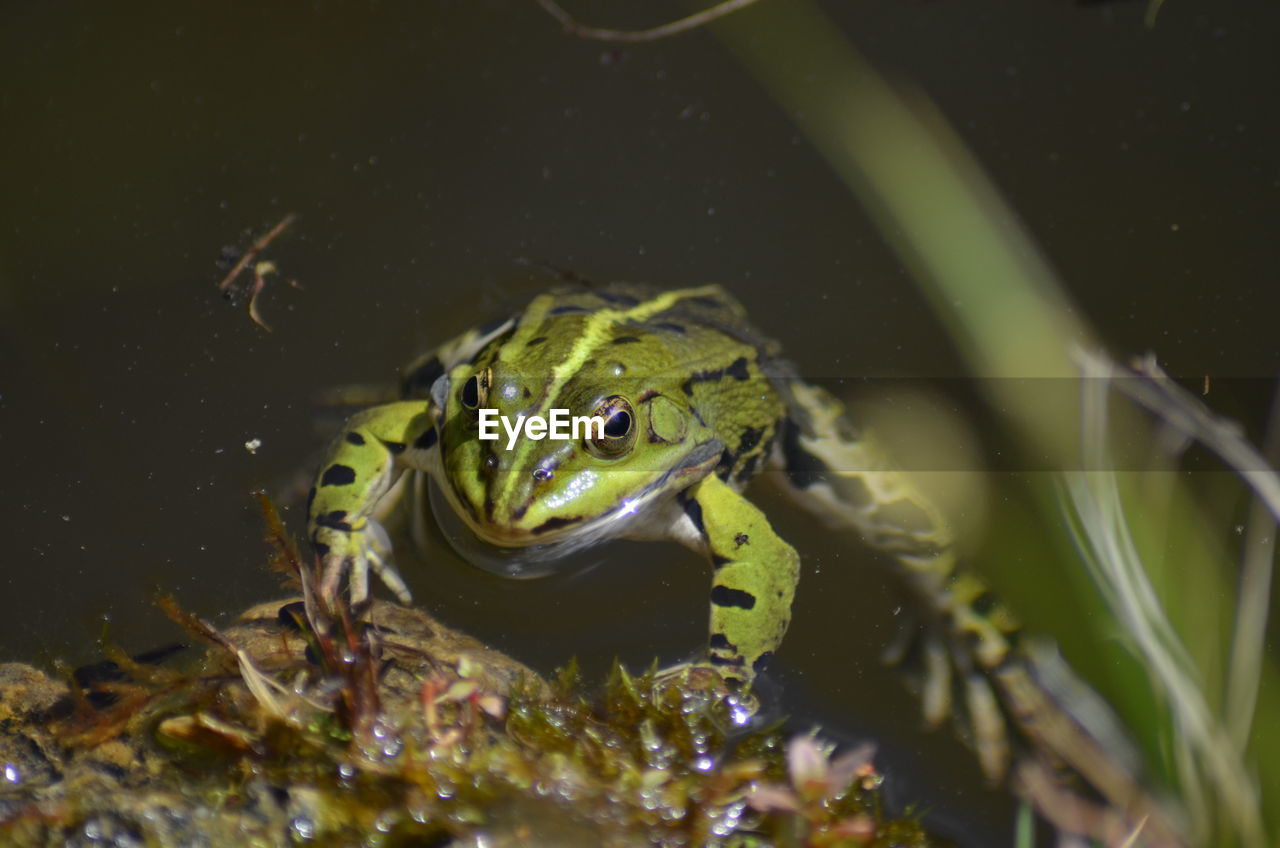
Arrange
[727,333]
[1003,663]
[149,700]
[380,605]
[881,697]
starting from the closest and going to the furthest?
[149,700], [380,605], [881,697], [1003,663], [727,333]

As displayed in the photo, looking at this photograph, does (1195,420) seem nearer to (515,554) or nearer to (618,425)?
(618,425)

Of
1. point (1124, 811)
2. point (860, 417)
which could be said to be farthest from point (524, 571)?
point (1124, 811)

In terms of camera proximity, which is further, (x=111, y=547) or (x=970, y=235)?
(x=970, y=235)

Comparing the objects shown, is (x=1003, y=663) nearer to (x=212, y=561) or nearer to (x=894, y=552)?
(x=894, y=552)

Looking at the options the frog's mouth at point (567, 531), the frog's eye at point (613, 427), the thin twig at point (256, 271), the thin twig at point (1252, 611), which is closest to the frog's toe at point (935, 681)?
the thin twig at point (1252, 611)

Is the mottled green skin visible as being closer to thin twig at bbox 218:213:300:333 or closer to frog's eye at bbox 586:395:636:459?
frog's eye at bbox 586:395:636:459

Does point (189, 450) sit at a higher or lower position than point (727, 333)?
lower
